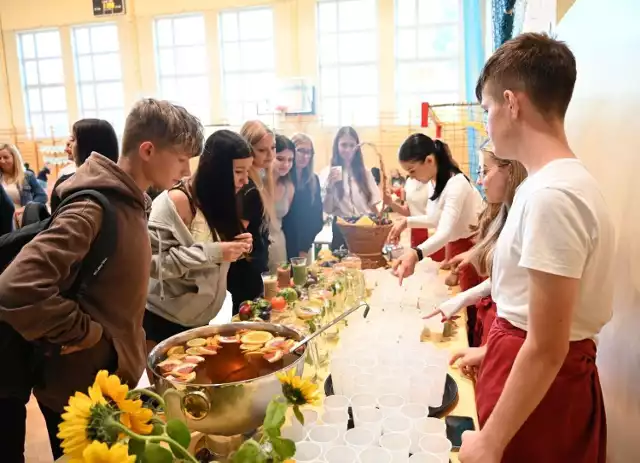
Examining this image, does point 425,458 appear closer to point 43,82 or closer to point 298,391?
point 298,391

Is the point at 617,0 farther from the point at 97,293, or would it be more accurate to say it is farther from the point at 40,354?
the point at 40,354

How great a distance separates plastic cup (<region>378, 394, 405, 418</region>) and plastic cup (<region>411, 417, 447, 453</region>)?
0.06 metres

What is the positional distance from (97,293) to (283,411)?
3.07ft

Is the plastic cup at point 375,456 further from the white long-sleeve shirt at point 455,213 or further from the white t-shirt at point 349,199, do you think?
the white t-shirt at point 349,199

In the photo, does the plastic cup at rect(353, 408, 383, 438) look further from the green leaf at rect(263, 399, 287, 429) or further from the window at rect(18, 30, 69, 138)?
the window at rect(18, 30, 69, 138)

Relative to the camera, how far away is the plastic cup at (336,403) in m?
1.19

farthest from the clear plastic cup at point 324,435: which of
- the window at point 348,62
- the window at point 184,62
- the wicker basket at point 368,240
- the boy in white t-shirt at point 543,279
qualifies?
the window at point 184,62

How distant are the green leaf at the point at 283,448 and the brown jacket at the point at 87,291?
0.87 m

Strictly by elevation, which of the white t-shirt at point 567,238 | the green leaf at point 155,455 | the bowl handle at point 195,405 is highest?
the white t-shirt at point 567,238

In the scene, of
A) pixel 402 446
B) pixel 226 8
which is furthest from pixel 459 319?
pixel 226 8

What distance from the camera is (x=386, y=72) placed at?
8.59 meters

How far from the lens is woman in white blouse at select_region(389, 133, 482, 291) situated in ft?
8.51

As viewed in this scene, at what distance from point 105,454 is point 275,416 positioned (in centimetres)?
23

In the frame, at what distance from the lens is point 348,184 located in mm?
4414
